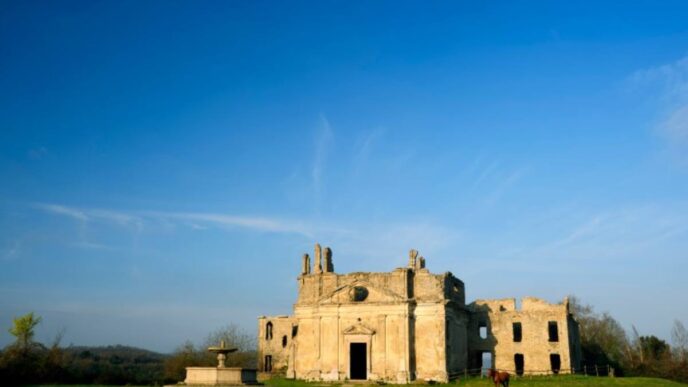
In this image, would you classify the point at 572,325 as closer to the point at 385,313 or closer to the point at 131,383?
the point at 385,313

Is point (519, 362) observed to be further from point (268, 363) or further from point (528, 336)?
point (268, 363)

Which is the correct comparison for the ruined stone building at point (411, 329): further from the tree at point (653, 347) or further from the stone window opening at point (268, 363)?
the tree at point (653, 347)

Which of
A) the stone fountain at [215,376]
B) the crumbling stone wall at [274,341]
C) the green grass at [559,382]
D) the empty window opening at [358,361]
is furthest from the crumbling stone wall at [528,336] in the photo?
the stone fountain at [215,376]

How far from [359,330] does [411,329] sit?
9.94 feet

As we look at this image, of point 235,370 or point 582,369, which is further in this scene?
point 582,369

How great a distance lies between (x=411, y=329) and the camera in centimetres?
3747

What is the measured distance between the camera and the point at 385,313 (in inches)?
1487

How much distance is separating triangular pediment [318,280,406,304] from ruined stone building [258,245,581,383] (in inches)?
2.3

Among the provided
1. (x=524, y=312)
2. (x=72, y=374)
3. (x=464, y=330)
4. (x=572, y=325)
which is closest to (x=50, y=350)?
(x=72, y=374)

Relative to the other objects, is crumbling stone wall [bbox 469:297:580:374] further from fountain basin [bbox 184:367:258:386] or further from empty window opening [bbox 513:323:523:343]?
fountain basin [bbox 184:367:258:386]

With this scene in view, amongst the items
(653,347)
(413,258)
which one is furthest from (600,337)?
(413,258)

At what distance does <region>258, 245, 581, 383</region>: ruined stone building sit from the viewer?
122 ft

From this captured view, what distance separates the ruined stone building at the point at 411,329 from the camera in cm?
3719

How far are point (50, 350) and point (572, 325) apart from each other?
32795 millimetres
